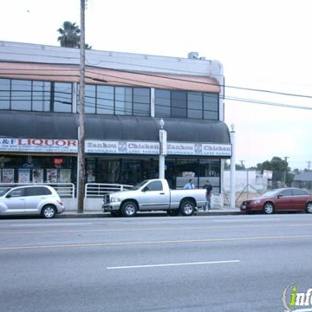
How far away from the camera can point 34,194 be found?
68.7ft

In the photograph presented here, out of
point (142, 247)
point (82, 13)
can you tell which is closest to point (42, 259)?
point (142, 247)

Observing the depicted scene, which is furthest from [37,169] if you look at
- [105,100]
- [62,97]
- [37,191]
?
[37,191]

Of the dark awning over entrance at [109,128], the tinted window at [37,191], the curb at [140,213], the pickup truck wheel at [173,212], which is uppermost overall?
the dark awning over entrance at [109,128]

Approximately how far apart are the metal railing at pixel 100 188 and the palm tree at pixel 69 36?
2785cm

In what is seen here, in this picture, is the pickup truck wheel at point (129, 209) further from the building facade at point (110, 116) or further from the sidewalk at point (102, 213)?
the building facade at point (110, 116)

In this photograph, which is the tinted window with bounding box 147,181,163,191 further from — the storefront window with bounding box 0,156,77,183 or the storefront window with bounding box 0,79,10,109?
the storefront window with bounding box 0,79,10,109

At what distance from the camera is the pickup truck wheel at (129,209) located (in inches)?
862

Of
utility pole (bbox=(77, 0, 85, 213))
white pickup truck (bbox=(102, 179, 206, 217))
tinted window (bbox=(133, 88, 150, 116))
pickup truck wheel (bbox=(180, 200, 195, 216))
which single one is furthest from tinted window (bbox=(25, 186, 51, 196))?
tinted window (bbox=(133, 88, 150, 116))

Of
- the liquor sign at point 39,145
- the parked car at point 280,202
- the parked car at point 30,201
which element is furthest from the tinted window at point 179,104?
the parked car at point 30,201

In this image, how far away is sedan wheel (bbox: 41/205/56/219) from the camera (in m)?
21.0

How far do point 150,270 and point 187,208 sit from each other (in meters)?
14.8

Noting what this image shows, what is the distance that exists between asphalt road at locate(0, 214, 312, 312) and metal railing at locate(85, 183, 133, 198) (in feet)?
38.6

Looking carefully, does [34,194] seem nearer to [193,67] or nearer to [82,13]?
[82,13]

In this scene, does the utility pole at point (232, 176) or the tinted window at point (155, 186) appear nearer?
the tinted window at point (155, 186)
